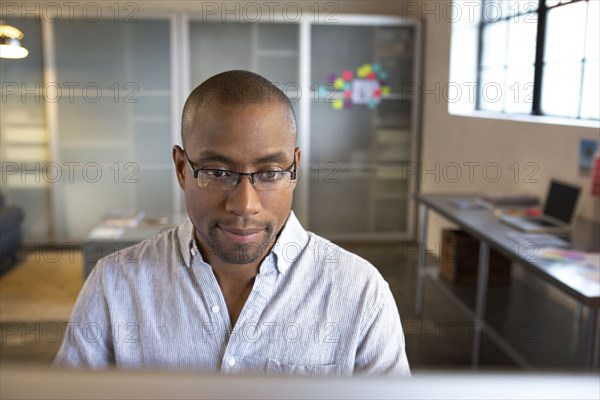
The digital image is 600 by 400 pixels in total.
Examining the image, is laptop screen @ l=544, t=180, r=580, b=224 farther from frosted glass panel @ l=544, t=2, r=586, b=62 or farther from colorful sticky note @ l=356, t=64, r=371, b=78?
colorful sticky note @ l=356, t=64, r=371, b=78

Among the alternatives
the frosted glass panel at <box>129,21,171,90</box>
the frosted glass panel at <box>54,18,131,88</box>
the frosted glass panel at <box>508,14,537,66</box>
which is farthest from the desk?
the frosted glass panel at <box>129,21,171,90</box>

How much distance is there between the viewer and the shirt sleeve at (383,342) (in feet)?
2.39

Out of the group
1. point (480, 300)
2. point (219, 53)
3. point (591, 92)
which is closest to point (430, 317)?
point (480, 300)

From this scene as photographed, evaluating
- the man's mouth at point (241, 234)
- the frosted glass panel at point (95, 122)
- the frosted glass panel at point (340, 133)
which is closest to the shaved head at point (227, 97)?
the man's mouth at point (241, 234)

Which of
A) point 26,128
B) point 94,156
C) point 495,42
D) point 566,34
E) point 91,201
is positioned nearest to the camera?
point 94,156

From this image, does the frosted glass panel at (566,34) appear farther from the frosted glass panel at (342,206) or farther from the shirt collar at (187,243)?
the shirt collar at (187,243)

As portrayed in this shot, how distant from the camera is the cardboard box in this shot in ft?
9.99

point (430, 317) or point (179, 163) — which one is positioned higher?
point (179, 163)

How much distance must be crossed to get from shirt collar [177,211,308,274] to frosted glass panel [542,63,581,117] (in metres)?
2.11

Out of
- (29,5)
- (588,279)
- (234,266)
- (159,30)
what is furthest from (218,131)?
(159,30)

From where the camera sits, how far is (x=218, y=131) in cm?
65

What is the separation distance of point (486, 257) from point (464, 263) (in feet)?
1.44

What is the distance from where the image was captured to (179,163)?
2.36ft

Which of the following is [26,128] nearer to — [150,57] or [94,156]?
[150,57]
